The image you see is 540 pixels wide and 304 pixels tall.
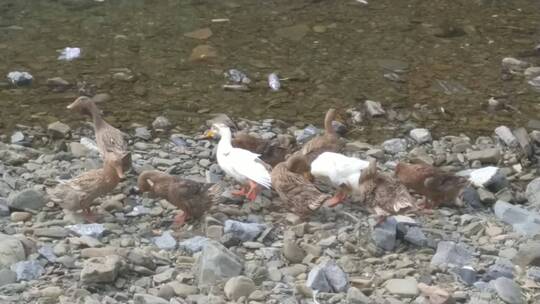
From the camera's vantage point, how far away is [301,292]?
6188mm

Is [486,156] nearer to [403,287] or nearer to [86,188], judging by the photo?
[403,287]

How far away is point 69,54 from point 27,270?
225 inches

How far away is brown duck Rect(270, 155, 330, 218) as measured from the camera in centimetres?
754

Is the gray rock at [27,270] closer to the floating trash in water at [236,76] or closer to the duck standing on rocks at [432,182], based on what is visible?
the duck standing on rocks at [432,182]

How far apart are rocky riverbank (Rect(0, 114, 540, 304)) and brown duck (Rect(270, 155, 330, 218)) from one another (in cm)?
12

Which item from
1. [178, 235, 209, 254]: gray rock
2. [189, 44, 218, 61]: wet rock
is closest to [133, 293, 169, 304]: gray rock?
[178, 235, 209, 254]: gray rock

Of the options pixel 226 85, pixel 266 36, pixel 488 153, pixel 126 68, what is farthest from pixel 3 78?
pixel 488 153

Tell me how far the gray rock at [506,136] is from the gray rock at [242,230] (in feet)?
11.0

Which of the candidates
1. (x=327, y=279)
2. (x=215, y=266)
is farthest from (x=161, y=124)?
(x=327, y=279)

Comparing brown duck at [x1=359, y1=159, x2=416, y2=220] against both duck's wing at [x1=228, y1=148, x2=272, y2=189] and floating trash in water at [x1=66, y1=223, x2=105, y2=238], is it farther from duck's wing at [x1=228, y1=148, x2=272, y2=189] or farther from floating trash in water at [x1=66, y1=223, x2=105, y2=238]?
floating trash in water at [x1=66, y1=223, x2=105, y2=238]

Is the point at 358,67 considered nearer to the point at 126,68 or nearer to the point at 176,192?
the point at 126,68

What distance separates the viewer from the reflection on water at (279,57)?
33.8 ft

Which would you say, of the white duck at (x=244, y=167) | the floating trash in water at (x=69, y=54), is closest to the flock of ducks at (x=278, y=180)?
the white duck at (x=244, y=167)

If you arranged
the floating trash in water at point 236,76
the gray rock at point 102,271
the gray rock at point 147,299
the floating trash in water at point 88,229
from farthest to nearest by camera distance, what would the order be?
1. the floating trash in water at point 236,76
2. the floating trash in water at point 88,229
3. the gray rock at point 102,271
4. the gray rock at point 147,299
